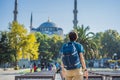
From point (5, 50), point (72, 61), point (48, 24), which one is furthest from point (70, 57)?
point (48, 24)

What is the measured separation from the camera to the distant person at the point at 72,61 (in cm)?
689

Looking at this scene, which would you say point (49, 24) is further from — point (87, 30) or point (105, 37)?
point (87, 30)

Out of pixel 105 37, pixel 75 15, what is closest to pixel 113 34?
pixel 105 37

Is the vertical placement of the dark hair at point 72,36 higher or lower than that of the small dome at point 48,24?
lower

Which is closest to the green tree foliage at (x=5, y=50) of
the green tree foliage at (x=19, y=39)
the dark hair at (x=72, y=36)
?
the green tree foliage at (x=19, y=39)

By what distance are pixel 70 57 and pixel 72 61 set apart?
0.31 ft

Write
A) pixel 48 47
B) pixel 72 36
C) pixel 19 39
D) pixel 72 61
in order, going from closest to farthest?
pixel 72 61
pixel 72 36
pixel 19 39
pixel 48 47

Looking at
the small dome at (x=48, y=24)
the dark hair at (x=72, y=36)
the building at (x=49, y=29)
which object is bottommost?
the dark hair at (x=72, y=36)

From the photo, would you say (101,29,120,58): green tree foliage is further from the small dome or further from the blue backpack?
the blue backpack

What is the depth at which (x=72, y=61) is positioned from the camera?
6.98 m

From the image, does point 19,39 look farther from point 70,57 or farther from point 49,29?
point 49,29

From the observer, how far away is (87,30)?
61094 millimetres

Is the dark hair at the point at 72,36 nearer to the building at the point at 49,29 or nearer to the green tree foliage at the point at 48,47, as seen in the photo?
the green tree foliage at the point at 48,47

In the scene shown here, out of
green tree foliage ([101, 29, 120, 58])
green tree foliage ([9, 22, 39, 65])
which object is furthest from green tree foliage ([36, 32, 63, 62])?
green tree foliage ([9, 22, 39, 65])
